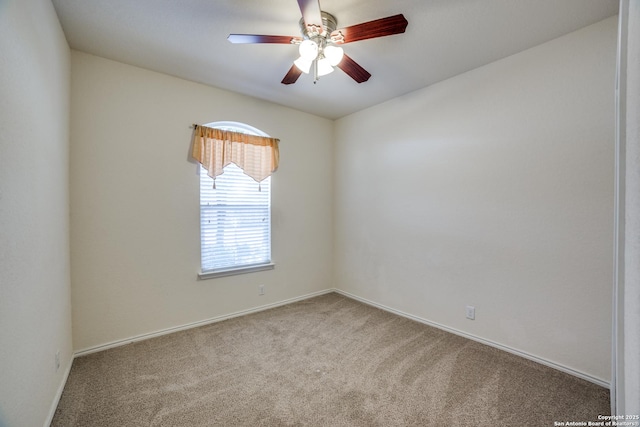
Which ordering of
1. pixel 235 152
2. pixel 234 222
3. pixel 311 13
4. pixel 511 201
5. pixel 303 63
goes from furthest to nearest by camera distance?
pixel 234 222
pixel 235 152
pixel 511 201
pixel 303 63
pixel 311 13

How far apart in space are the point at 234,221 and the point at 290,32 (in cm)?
209

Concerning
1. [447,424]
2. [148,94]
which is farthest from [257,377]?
[148,94]

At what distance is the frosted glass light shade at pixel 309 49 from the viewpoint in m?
1.78

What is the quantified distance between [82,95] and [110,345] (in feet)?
7.47

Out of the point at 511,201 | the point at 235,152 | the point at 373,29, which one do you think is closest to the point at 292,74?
the point at 373,29

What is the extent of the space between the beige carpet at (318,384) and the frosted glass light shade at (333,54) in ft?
7.74

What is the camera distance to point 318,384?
1987 millimetres

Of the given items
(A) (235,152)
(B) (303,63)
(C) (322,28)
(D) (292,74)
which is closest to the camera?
(C) (322,28)

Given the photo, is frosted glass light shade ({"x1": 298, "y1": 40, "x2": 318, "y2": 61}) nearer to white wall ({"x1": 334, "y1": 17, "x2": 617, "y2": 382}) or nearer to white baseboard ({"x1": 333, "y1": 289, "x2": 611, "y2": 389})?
white wall ({"x1": 334, "y1": 17, "x2": 617, "y2": 382})

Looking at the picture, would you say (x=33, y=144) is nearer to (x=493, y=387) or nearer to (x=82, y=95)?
(x=82, y=95)

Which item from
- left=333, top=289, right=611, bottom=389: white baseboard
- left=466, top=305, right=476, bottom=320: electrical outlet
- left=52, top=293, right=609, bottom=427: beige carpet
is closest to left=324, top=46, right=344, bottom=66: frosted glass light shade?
left=52, top=293, right=609, bottom=427: beige carpet

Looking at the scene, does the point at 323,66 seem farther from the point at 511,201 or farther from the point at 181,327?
the point at 181,327

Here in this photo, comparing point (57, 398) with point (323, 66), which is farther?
point (323, 66)

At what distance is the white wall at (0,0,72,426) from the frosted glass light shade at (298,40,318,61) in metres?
1.43
